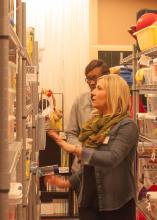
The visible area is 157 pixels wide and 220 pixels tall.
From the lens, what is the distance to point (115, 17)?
5121mm

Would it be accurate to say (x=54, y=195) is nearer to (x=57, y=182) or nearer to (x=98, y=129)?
(x=57, y=182)

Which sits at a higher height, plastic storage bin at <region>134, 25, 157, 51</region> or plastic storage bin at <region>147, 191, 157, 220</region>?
plastic storage bin at <region>134, 25, 157, 51</region>

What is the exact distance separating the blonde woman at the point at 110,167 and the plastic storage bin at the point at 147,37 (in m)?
0.92

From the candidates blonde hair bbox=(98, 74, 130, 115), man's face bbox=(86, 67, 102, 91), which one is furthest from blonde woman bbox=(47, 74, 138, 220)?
man's face bbox=(86, 67, 102, 91)

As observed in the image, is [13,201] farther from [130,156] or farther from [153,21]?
[153,21]

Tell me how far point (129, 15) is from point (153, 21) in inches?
75.8

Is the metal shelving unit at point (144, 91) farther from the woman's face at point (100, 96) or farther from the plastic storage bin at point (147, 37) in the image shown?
Answer: the woman's face at point (100, 96)

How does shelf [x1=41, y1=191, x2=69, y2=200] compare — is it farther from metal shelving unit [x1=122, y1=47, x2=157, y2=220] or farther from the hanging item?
metal shelving unit [x1=122, y1=47, x2=157, y2=220]

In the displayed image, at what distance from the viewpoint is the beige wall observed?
510 centimetres

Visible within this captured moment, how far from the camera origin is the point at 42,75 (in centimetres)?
486

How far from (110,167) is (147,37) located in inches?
54.3

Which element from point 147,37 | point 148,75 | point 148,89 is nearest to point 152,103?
point 148,89

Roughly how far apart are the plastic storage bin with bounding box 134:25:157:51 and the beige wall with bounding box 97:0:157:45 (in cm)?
185

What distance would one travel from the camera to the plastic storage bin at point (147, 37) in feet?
9.96
